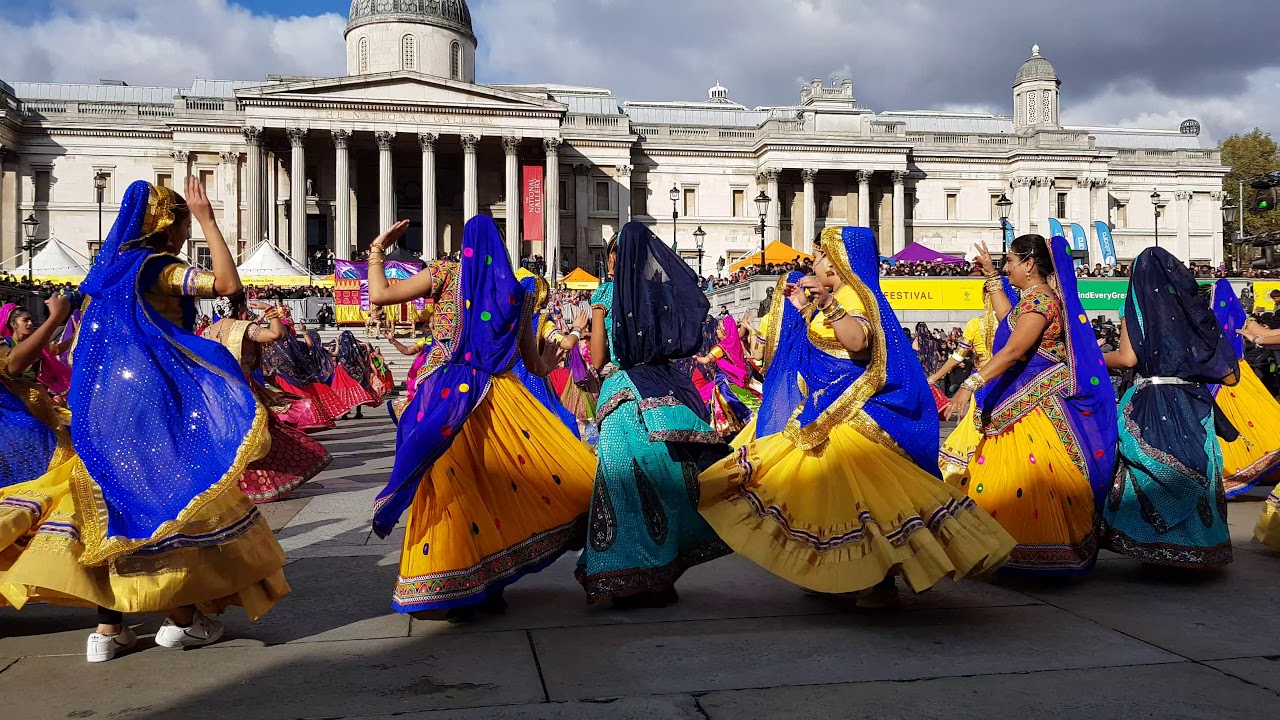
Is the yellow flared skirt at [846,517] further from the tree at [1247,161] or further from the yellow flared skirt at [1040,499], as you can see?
the tree at [1247,161]

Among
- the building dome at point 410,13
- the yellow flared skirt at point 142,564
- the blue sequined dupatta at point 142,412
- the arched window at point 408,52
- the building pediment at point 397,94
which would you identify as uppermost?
the building dome at point 410,13

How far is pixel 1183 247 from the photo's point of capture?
205ft

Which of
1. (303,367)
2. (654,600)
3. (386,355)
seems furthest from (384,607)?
(386,355)

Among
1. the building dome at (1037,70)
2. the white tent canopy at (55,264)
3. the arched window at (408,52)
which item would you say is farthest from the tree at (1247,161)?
the white tent canopy at (55,264)

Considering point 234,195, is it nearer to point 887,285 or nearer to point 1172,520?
point 887,285

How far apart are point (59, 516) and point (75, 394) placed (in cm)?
52

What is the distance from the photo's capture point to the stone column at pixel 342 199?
46.1 metres

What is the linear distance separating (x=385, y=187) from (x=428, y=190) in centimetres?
197

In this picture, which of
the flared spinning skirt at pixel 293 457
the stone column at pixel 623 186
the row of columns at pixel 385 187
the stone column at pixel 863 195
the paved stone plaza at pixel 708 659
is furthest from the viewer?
the stone column at pixel 863 195

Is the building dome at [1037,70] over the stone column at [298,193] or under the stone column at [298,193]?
over

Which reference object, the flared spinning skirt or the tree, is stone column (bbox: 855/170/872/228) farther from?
the flared spinning skirt

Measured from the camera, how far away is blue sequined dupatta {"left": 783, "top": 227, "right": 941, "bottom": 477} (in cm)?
497

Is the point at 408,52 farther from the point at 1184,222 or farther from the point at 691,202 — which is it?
the point at 1184,222

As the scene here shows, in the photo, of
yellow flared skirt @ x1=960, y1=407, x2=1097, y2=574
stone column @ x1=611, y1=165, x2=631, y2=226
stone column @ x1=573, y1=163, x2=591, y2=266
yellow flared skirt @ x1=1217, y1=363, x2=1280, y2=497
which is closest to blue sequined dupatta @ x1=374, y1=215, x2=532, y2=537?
yellow flared skirt @ x1=960, y1=407, x2=1097, y2=574
